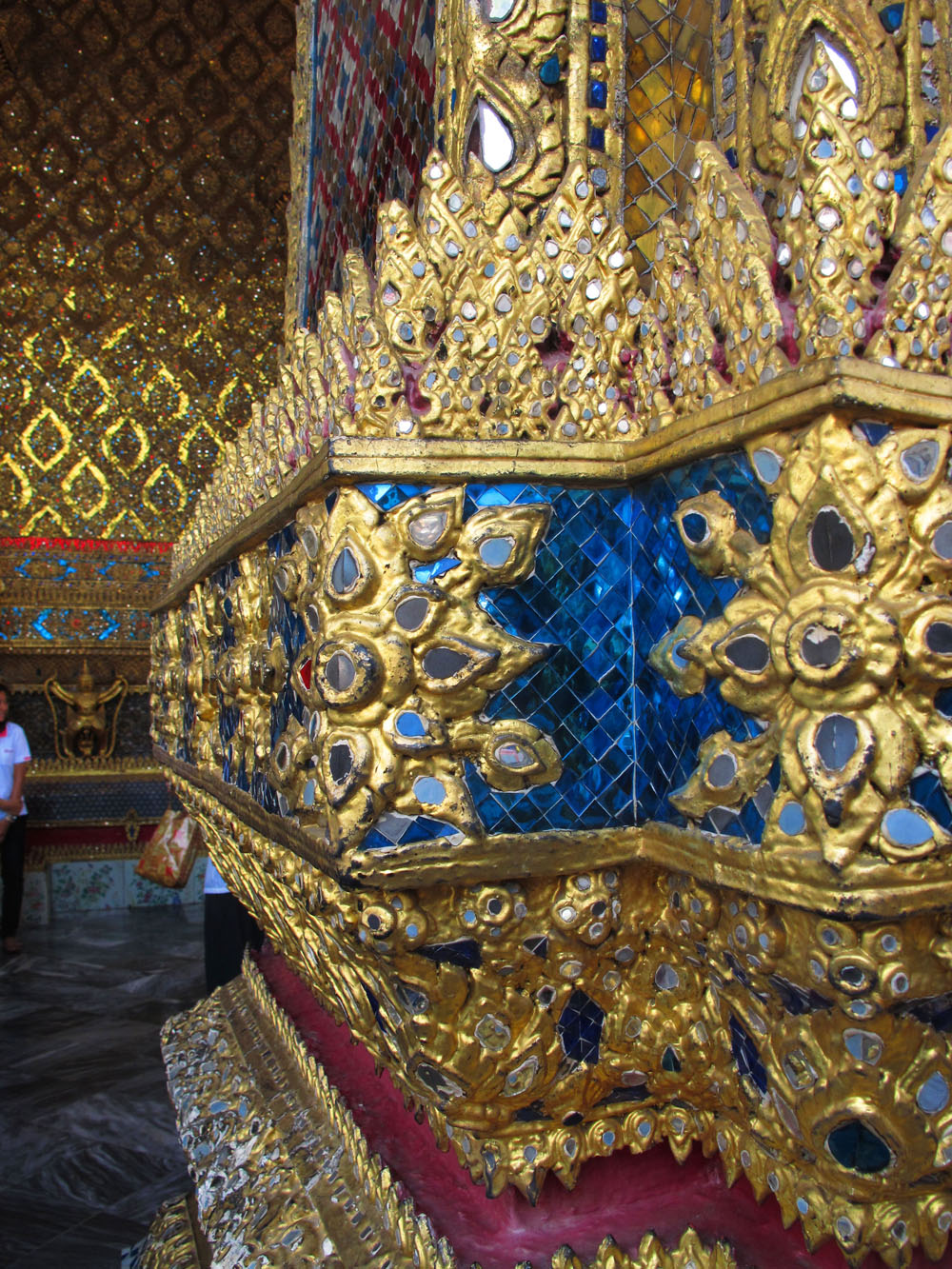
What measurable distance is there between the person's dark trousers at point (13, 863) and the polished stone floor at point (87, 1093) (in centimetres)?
19

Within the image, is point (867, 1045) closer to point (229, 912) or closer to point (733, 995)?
point (733, 995)

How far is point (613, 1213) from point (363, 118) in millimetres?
1378

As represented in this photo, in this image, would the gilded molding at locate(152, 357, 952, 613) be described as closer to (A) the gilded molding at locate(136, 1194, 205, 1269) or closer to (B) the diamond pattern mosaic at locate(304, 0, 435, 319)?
(B) the diamond pattern mosaic at locate(304, 0, 435, 319)

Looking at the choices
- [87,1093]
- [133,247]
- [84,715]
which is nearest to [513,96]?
[87,1093]

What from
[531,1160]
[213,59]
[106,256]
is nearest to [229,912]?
[531,1160]

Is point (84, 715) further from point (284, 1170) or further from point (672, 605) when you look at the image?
point (672, 605)

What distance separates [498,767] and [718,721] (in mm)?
163

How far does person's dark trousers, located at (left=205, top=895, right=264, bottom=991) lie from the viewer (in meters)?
2.69

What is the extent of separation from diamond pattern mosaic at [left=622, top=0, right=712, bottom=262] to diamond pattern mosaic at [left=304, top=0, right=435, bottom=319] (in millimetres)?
259

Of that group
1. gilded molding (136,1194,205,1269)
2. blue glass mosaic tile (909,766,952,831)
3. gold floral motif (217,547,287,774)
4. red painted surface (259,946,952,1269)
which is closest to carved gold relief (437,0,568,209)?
gold floral motif (217,547,287,774)

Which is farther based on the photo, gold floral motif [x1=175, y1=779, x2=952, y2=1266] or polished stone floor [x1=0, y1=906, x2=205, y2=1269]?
polished stone floor [x1=0, y1=906, x2=205, y2=1269]

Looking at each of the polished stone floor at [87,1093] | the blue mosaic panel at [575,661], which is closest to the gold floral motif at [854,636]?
the blue mosaic panel at [575,661]

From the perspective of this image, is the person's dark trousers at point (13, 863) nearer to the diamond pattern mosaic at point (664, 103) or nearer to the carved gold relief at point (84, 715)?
the carved gold relief at point (84, 715)

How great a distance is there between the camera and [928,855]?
0.59 m
